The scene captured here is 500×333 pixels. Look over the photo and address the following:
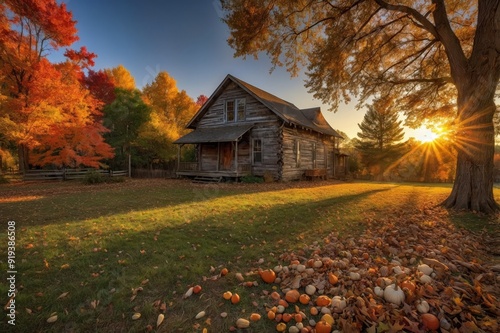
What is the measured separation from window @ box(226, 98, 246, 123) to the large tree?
29.4 ft

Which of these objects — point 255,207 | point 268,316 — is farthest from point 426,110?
point 268,316

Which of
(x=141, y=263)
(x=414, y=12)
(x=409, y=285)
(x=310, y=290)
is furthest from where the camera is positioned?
(x=414, y=12)

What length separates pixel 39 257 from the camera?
153 inches

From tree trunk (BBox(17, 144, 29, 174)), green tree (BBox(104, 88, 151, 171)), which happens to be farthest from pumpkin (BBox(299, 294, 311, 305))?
green tree (BBox(104, 88, 151, 171))

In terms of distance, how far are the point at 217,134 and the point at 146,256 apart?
598 inches

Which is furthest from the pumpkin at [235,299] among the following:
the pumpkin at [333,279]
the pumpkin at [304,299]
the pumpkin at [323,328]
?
the pumpkin at [333,279]

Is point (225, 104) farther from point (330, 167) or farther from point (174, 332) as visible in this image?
point (174, 332)

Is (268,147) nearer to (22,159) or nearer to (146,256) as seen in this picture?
(146,256)

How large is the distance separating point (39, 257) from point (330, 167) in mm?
25109

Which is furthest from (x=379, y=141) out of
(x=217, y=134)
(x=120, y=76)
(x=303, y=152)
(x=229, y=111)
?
(x=120, y=76)

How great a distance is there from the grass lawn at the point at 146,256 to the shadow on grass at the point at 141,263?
1 centimetres

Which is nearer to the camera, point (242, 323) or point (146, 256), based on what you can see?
point (242, 323)

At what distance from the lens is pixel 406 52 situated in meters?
11.0

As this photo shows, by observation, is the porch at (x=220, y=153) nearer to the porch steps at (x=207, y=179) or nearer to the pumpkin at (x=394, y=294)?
the porch steps at (x=207, y=179)
